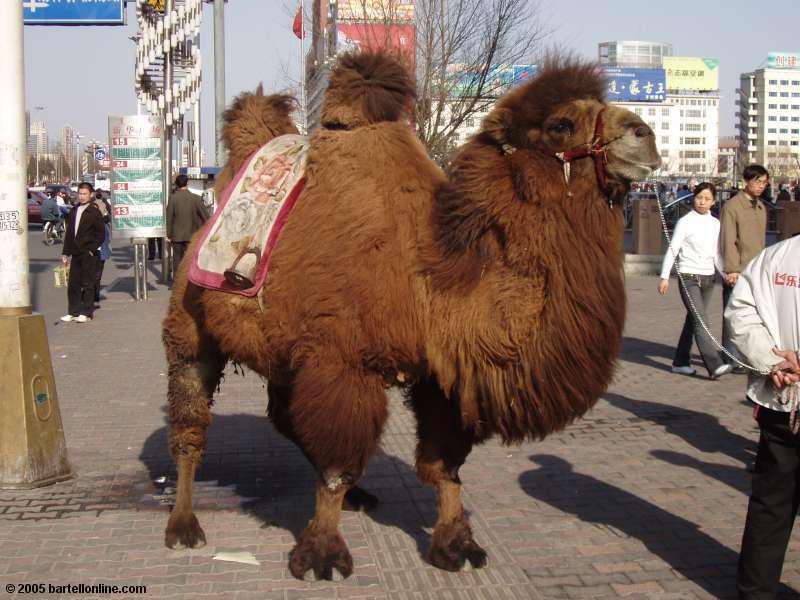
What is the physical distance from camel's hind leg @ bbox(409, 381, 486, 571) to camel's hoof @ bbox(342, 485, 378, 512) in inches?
40.2

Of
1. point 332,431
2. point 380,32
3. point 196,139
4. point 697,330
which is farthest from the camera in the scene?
point 196,139

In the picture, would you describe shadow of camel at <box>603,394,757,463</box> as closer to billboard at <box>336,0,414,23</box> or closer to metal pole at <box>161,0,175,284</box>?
billboard at <box>336,0,414,23</box>

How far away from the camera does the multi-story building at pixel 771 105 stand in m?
172

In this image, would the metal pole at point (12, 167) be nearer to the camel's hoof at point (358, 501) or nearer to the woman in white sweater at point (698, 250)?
the camel's hoof at point (358, 501)

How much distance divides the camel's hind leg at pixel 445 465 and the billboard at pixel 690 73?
162 metres

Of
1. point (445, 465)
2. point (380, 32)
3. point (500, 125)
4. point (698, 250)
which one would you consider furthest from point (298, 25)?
point (500, 125)

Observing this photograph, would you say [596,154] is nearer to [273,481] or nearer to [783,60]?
[273,481]

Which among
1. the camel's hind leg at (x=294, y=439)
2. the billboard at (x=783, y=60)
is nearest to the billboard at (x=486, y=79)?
the camel's hind leg at (x=294, y=439)

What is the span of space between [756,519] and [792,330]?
3.06ft

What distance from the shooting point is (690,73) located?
15975 cm

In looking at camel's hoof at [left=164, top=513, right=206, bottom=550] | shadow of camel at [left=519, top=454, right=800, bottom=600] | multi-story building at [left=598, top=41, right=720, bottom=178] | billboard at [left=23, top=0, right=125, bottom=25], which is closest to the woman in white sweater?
shadow of camel at [left=519, top=454, right=800, bottom=600]

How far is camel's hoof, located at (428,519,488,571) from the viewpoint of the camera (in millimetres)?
4980

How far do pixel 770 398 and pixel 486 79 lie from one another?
15339mm

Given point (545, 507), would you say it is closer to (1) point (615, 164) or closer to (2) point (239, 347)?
(2) point (239, 347)
